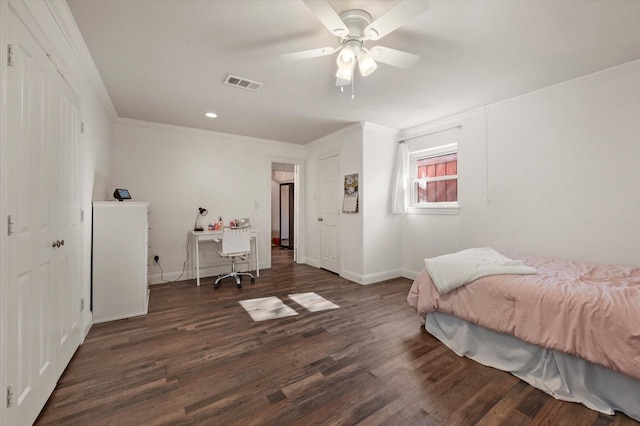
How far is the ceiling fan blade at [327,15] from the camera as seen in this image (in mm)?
1452

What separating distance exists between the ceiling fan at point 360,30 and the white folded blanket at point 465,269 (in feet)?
5.69

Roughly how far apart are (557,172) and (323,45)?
2.82m

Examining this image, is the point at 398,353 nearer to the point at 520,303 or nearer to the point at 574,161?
the point at 520,303

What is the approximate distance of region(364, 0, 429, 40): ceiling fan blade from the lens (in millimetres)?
1433

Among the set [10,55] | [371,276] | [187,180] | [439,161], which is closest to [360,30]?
[10,55]

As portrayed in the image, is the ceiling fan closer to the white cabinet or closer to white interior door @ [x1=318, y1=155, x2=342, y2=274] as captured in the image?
the white cabinet

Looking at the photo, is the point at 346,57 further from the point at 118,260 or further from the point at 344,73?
the point at 118,260

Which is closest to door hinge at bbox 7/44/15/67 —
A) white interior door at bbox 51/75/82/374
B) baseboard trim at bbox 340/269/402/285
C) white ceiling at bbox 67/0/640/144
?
white interior door at bbox 51/75/82/374

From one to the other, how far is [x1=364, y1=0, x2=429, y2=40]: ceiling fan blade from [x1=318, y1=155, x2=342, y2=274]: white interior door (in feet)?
9.53

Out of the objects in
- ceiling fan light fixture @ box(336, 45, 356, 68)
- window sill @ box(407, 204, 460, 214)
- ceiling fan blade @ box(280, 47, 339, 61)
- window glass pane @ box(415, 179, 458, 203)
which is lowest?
window sill @ box(407, 204, 460, 214)

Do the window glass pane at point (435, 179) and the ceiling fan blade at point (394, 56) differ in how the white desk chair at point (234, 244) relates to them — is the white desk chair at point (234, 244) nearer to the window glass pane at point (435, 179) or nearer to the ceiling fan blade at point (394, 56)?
the window glass pane at point (435, 179)

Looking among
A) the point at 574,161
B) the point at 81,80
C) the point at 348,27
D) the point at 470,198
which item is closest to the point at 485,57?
the point at 348,27

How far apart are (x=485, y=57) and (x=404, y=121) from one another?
1726 millimetres

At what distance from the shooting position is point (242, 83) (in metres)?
2.79
